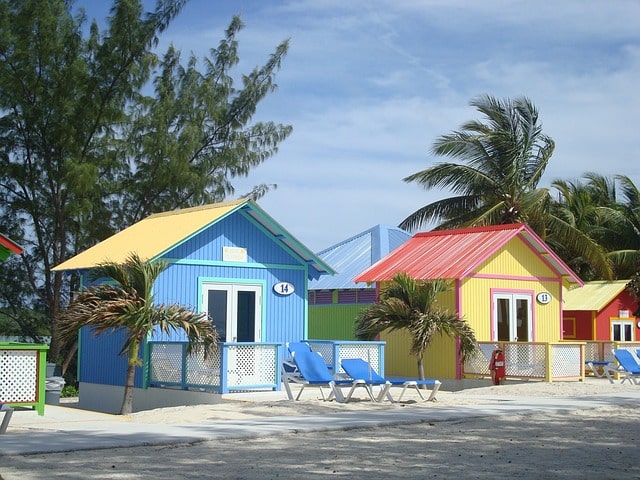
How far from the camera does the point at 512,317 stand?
85.7 feet

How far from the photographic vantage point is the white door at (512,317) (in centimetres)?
2573

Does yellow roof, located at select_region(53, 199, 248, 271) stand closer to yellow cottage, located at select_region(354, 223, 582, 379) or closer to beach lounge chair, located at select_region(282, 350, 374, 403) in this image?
beach lounge chair, located at select_region(282, 350, 374, 403)

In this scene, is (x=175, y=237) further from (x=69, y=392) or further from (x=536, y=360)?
(x=69, y=392)

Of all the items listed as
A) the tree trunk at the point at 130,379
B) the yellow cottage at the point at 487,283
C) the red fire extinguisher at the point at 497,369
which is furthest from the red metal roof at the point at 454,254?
the tree trunk at the point at 130,379

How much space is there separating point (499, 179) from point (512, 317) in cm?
921

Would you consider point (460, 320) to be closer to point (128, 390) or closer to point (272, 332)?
point (272, 332)

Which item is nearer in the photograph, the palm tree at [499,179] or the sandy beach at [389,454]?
the sandy beach at [389,454]

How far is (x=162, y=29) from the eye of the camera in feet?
→ 106

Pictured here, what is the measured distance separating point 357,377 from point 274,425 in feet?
14.2

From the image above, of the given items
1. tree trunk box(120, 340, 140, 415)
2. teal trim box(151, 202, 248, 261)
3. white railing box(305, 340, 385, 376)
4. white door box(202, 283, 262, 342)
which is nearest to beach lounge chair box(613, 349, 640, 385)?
white railing box(305, 340, 385, 376)

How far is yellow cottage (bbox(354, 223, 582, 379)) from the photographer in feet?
81.7

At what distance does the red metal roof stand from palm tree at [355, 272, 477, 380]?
1.90 metres

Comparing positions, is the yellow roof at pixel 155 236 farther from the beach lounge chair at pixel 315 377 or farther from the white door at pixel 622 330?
the white door at pixel 622 330

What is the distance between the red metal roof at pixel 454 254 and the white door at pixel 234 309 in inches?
202
